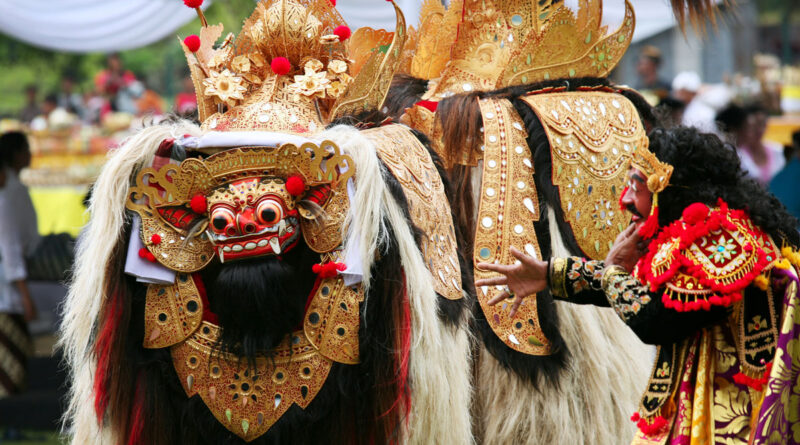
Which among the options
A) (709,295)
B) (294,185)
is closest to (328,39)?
(294,185)

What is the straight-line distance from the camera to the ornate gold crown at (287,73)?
269 centimetres

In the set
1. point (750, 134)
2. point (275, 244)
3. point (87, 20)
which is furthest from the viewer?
point (750, 134)

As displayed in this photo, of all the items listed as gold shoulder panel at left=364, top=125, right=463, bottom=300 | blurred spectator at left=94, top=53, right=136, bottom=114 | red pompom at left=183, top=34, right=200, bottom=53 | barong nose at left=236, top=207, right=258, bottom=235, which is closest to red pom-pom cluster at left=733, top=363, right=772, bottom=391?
gold shoulder panel at left=364, top=125, right=463, bottom=300

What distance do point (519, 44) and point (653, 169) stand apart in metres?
1.20

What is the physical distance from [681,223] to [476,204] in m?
0.99

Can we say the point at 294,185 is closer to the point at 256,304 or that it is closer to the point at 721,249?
the point at 256,304

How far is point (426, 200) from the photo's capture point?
2746 mm

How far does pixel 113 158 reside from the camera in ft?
8.41

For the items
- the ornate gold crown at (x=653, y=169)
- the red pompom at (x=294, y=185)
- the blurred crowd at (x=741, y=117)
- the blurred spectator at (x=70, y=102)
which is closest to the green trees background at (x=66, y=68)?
the blurred spectator at (x=70, y=102)

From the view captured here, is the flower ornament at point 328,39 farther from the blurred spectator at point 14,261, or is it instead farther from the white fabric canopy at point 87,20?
the white fabric canopy at point 87,20

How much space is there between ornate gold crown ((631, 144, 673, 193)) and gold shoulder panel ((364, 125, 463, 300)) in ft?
1.94

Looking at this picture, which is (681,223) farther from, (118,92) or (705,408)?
(118,92)

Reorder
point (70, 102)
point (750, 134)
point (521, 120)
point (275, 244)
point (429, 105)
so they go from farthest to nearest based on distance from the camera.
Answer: point (70, 102)
point (750, 134)
point (429, 105)
point (521, 120)
point (275, 244)

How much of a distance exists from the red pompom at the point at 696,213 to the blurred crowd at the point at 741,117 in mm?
243
